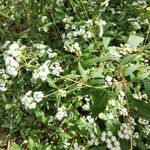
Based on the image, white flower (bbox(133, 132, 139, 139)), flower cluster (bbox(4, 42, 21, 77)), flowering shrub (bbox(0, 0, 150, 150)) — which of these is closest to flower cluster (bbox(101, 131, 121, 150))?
flowering shrub (bbox(0, 0, 150, 150))

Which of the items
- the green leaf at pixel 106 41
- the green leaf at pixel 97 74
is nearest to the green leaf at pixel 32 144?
the green leaf at pixel 97 74

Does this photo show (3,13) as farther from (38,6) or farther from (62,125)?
(62,125)

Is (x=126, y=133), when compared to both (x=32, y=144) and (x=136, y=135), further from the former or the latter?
(x=32, y=144)

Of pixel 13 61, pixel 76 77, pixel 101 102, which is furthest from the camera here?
pixel 76 77

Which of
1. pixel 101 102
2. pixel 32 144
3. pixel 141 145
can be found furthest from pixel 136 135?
pixel 32 144

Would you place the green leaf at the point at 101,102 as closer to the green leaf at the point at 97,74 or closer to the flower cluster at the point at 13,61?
the green leaf at the point at 97,74

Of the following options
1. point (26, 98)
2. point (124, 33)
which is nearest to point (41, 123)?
point (26, 98)

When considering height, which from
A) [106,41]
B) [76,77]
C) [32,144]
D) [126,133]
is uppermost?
[106,41]
